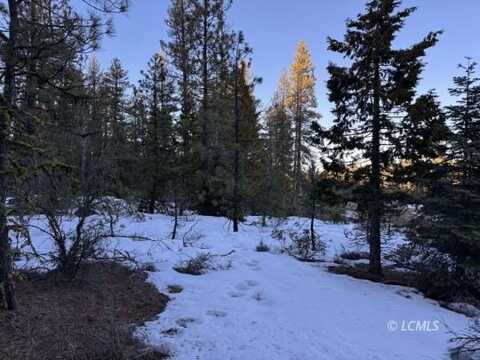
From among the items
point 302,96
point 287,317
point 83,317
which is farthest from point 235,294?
point 302,96

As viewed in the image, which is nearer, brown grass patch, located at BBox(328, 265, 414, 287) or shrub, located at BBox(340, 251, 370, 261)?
brown grass patch, located at BBox(328, 265, 414, 287)

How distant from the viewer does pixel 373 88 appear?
7.43 m

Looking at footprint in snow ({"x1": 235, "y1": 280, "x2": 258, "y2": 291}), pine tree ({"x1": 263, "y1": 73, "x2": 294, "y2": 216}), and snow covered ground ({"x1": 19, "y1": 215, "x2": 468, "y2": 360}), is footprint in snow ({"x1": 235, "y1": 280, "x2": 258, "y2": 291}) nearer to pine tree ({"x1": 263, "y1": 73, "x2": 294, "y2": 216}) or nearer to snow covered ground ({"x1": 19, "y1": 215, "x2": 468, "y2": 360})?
snow covered ground ({"x1": 19, "y1": 215, "x2": 468, "y2": 360})

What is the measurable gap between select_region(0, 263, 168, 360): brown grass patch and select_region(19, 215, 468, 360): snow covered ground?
0.32m

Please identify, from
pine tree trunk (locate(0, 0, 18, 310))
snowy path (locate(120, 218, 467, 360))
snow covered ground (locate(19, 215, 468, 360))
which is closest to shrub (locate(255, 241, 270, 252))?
snow covered ground (locate(19, 215, 468, 360))

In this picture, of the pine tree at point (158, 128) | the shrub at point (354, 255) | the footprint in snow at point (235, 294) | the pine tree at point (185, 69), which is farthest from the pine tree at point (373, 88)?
the pine tree at point (158, 128)

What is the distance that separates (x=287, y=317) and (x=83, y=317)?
2772 millimetres

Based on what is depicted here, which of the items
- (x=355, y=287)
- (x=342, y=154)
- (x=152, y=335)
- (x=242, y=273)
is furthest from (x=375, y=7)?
(x=152, y=335)

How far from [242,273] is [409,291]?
3586mm

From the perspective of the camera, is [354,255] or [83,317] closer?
[83,317]

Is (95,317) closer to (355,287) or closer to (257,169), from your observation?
(355,287)

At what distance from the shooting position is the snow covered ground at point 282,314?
11.6 feet

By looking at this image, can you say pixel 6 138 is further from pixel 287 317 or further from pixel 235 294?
pixel 287 317

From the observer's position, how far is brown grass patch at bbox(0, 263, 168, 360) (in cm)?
316
